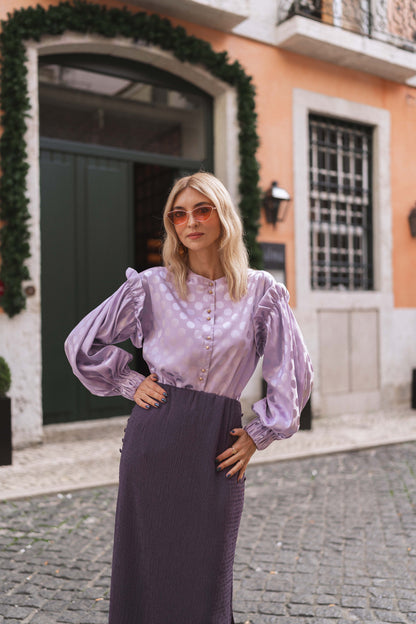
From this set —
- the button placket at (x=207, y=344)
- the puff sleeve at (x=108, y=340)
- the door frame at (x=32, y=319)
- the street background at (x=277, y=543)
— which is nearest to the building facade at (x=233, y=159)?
the door frame at (x=32, y=319)

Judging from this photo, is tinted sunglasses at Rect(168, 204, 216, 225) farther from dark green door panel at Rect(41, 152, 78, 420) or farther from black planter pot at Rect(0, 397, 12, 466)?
dark green door panel at Rect(41, 152, 78, 420)

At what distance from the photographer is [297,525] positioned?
414 centimetres

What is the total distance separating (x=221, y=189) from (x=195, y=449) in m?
0.86

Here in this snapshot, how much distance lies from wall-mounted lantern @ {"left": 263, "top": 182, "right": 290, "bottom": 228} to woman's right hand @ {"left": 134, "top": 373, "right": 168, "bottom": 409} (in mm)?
6212

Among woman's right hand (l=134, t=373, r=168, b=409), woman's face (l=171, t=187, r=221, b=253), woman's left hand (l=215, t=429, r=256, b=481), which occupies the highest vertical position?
woman's face (l=171, t=187, r=221, b=253)

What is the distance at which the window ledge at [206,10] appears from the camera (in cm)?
705

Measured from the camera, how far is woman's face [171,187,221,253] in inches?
78.6

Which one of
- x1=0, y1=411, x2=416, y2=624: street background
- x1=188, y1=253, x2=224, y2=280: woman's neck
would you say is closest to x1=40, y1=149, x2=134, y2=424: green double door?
x1=0, y1=411, x2=416, y2=624: street background

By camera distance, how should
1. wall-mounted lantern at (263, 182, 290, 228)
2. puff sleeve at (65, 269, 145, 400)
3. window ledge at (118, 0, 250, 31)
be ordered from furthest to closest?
wall-mounted lantern at (263, 182, 290, 228) < window ledge at (118, 0, 250, 31) < puff sleeve at (65, 269, 145, 400)

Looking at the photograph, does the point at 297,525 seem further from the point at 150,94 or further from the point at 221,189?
the point at 150,94

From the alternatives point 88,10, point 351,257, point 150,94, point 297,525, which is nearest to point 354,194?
point 351,257

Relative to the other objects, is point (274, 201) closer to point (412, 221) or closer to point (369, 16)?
point (412, 221)

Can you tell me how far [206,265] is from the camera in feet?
6.75

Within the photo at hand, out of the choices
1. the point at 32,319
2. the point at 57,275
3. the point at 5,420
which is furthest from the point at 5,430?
the point at 57,275
